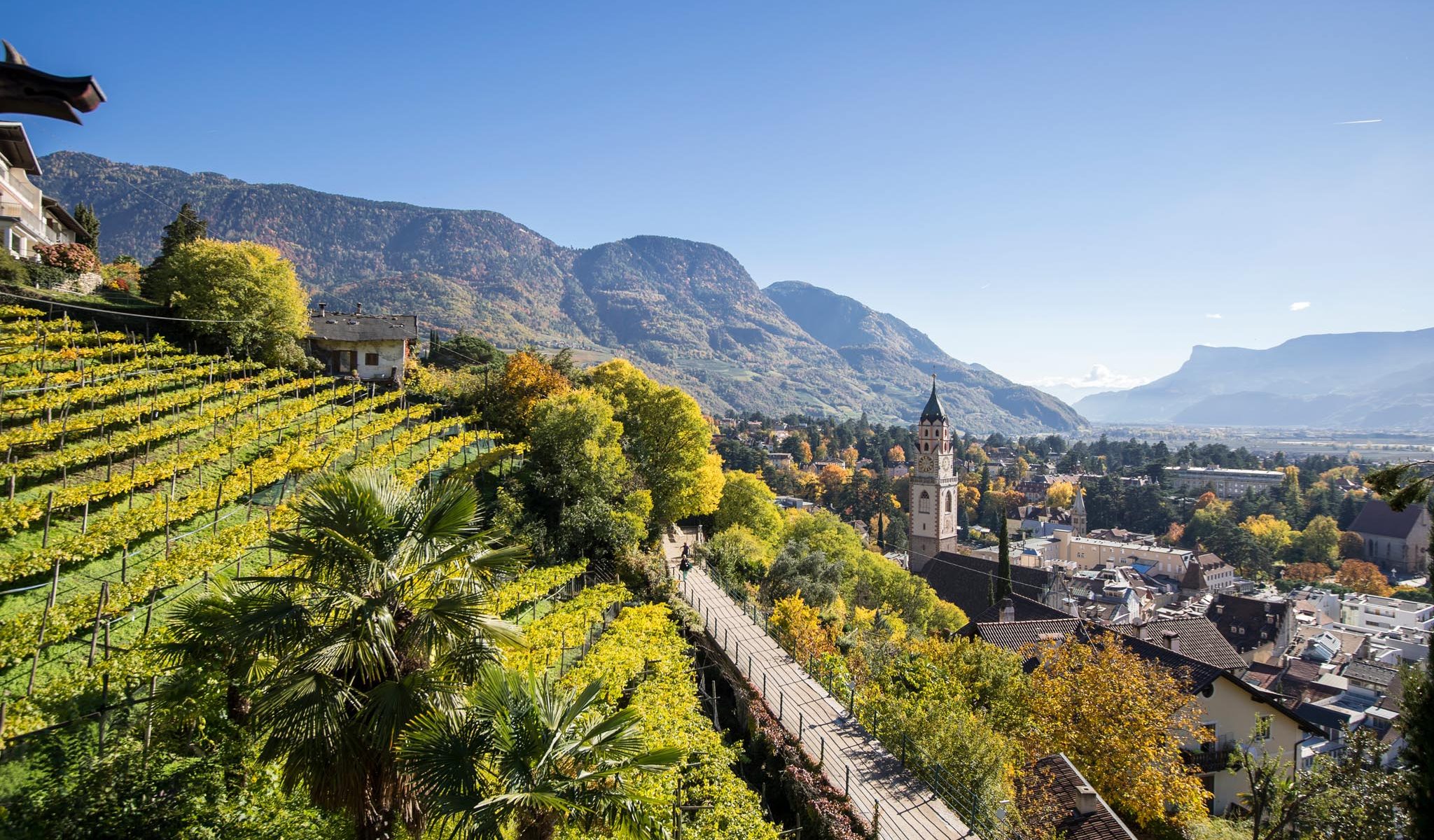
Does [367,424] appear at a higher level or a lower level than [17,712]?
higher

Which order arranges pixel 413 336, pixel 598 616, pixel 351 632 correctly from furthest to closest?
pixel 413 336 < pixel 598 616 < pixel 351 632

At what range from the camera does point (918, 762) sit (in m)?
12.8

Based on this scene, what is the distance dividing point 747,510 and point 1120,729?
2293 centimetres

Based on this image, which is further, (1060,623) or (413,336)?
(413,336)

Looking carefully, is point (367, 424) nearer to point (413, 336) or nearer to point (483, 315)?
point (413, 336)

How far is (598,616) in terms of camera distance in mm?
15953

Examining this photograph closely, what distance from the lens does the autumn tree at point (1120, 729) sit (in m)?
15.0

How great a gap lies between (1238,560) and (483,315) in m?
148

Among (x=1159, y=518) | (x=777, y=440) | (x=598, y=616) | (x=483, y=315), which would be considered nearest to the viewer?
(x=598, y=616)

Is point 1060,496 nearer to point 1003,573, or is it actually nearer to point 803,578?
point 1003,573

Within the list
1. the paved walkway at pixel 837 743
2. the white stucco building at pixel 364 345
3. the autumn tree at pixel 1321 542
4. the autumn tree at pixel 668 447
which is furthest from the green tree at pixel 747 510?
the autumn tree at pixel 1321 542

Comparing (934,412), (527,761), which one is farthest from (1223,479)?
(527,761)

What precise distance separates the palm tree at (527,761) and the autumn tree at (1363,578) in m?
98.2

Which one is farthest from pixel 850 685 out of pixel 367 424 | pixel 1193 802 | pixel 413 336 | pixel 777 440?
pixel 777 440
